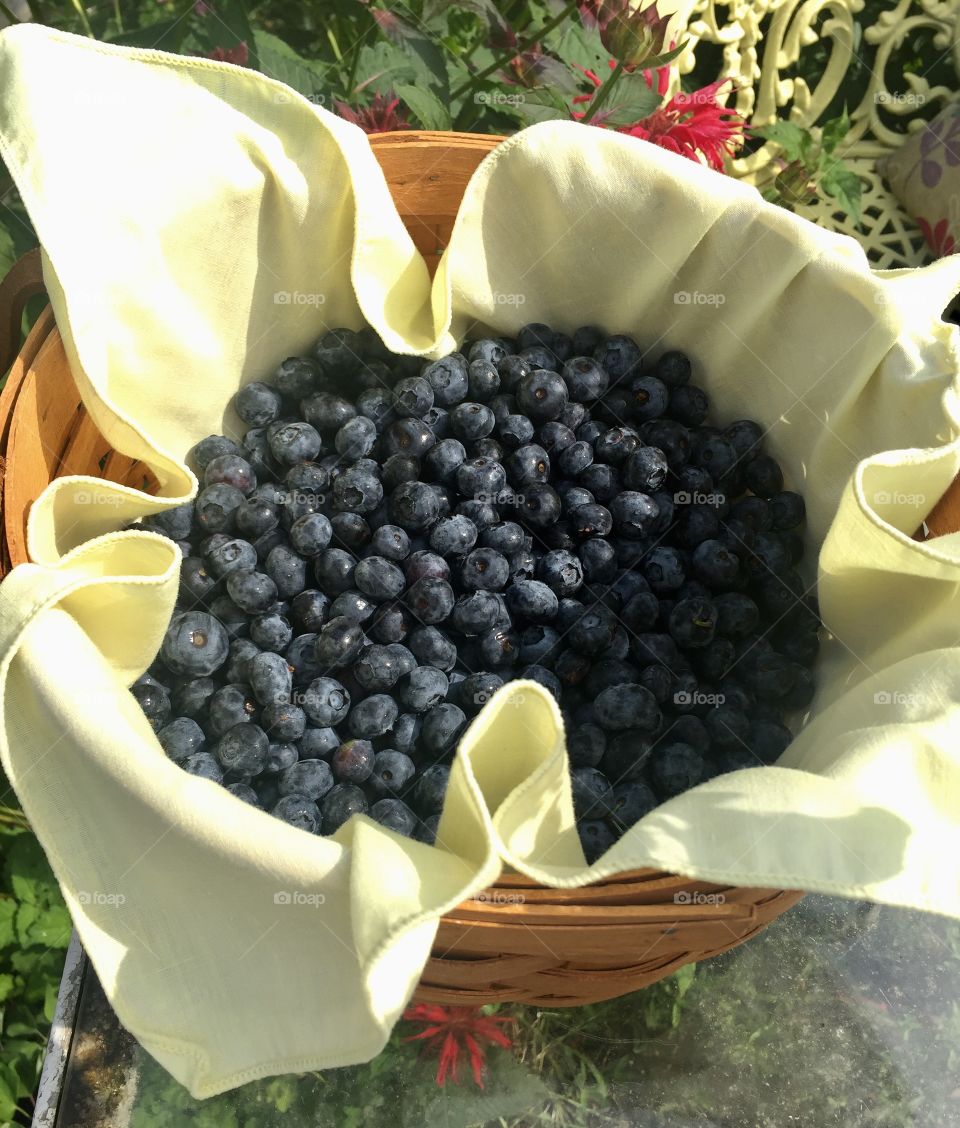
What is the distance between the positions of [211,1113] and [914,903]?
28.6 inches

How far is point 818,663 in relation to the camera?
93 cm

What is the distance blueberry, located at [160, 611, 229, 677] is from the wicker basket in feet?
0.47

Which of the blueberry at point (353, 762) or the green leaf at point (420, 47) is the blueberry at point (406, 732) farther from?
the green leaf at point (420, 47)

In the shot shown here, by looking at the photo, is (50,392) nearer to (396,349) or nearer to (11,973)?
(396,349)

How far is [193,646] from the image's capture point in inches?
33.7

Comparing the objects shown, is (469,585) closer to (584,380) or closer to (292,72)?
(584,380)

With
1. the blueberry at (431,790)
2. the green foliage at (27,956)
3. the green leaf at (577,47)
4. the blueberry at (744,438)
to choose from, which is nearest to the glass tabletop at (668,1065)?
the green foliage at (27,956)

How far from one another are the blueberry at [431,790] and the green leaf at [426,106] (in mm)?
778

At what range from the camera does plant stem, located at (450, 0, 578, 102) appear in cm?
108

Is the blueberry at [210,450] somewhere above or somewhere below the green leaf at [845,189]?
below

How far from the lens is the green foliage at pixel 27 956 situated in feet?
3.59

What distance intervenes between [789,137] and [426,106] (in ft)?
2.09

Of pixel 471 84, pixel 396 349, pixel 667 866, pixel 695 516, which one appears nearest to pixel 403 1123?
pixel 667 866

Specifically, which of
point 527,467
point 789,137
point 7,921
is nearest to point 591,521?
point 527,467
